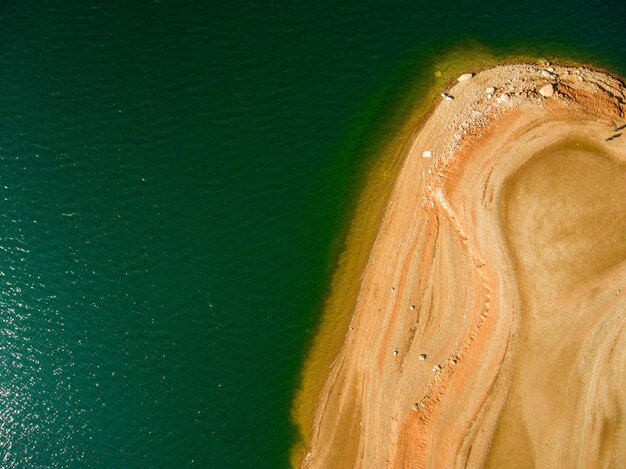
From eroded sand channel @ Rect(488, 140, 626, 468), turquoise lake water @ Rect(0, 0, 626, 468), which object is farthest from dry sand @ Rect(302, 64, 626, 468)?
turquoise lake water @ Rect(0, 0, 626, 468)

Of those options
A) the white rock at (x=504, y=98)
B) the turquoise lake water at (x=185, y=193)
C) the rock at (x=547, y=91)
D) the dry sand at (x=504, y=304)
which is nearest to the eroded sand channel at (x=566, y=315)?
the dry sand at (x=504, y=304)

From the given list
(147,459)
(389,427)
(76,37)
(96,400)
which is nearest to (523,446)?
(389,427)

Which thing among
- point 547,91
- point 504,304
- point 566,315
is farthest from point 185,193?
point 566,315

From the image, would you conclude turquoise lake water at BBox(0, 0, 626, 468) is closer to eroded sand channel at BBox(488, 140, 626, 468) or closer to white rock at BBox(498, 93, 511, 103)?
white rock at BBox(498, 93, 511, 103)

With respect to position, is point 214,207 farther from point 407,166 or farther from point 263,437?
point 263,437

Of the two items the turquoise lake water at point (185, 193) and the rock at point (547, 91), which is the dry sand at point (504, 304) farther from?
the turquoise lake water at point (185, 193)

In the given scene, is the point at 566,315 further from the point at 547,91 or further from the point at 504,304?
the point at 547,91
